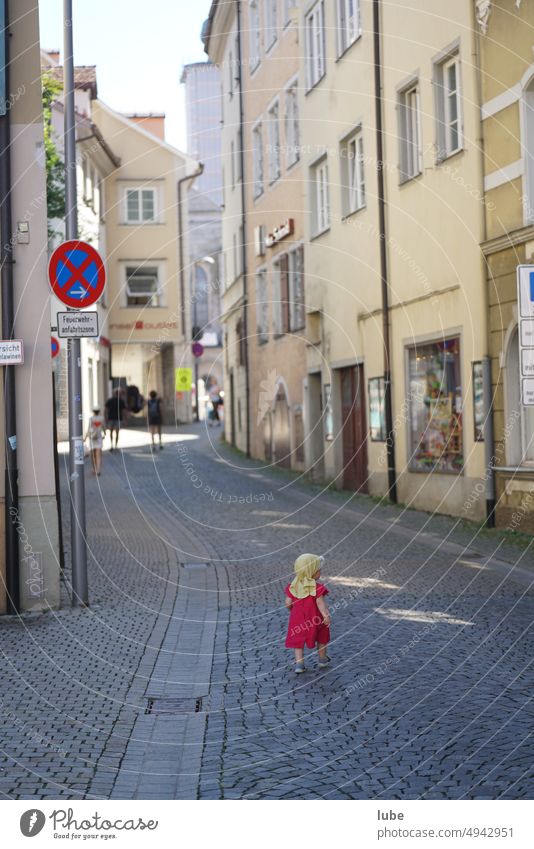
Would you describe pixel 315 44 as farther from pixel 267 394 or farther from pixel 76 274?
pixel 76 274

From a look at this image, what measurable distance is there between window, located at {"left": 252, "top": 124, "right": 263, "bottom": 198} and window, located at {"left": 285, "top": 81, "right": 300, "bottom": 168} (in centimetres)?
354

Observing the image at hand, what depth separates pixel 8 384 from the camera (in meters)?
11.0

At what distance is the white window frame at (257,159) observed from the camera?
3366 centimetres

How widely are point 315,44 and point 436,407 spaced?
1021 cm

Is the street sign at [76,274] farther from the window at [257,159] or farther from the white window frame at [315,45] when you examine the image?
the window at [257,159]

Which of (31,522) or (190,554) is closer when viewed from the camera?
(31,522)

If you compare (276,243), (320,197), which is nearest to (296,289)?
(276,243)

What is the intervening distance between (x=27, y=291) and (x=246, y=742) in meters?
5.65

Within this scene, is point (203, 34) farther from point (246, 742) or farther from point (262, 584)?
point (246, 742)

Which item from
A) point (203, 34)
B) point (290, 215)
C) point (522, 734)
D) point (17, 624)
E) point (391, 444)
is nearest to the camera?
point (522, 734)

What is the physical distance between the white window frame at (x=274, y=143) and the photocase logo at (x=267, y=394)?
492 cm

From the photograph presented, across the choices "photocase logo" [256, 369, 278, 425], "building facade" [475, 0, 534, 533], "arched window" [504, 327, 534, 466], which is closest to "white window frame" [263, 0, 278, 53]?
"photocase logo" [256, 369, 278, 425]

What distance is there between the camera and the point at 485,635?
30.6 ft

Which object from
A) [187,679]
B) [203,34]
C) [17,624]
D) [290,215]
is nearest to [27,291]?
[17,624]
